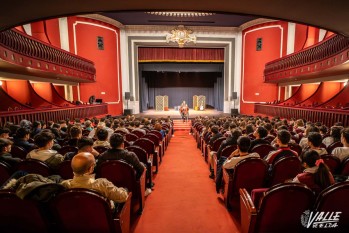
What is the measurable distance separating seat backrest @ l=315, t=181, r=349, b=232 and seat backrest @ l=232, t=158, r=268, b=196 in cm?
73

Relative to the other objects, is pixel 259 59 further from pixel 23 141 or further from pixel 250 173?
pixel 23 141

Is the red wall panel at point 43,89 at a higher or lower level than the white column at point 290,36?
lower

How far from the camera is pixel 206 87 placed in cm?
1878

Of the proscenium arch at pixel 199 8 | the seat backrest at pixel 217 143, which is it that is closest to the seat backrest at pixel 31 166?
the proscenium arch at pixel 199 8

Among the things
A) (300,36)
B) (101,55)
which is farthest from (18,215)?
(300,36)

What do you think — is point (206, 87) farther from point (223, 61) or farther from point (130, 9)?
point (130, 9)

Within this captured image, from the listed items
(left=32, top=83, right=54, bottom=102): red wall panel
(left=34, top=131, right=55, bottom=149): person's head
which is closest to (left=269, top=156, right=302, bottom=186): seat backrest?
(left=34, top=131, right=55, bottom=149): person's head

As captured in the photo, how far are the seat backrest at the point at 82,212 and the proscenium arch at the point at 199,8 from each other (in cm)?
250

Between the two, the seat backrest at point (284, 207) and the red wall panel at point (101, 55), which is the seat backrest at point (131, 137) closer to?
the seat backrest at point (284, 207)

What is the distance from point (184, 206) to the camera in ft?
8.78

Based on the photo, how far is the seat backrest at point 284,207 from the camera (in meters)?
1.50

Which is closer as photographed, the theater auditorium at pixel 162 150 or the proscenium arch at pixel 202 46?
the theater auditorium at pixel 162 150

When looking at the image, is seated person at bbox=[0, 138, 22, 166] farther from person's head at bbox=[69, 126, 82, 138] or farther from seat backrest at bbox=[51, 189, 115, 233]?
seat backrest at bbox=[51, 189, 115, 233]

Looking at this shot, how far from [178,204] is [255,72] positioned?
13225 millimetres
